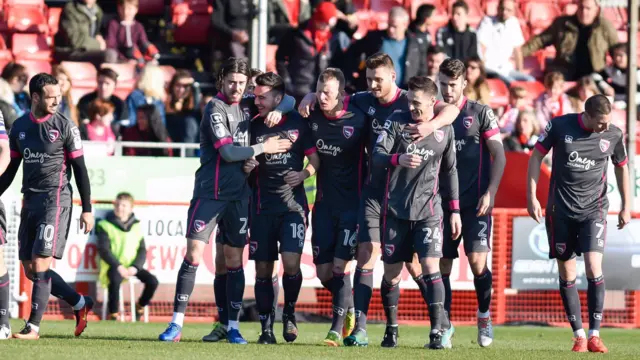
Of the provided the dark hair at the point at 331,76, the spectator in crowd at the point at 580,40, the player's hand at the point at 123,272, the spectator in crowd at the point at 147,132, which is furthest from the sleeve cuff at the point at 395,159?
the spectator in crowd at the point at 580,40

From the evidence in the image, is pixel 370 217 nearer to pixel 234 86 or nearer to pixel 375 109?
pixel 375 109

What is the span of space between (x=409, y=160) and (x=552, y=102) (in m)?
8.79

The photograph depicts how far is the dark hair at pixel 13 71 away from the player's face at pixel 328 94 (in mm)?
6754

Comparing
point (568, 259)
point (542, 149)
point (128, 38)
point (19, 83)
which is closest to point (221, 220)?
point (542, 149)

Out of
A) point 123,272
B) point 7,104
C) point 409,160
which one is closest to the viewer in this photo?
point 409,160

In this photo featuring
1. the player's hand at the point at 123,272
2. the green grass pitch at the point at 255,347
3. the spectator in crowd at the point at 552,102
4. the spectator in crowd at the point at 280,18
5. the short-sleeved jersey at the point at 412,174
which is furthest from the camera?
the spectator in crowd at the point at 280,18

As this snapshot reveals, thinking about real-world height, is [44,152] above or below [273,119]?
below

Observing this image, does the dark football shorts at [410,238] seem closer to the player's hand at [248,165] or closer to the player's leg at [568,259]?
the player's hand at [248,165]

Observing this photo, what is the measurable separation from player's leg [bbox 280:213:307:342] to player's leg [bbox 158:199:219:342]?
2.03 ft

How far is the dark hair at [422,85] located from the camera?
428 inches

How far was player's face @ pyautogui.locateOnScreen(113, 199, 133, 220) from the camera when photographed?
15.1m

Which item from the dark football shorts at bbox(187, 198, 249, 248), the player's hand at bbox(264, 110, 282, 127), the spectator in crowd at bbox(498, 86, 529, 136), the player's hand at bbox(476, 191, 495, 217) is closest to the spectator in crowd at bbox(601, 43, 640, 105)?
the spectator in crowd at bbox(498, 86, 529, 136)

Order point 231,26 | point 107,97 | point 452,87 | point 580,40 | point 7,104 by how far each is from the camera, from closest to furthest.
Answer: point 452,87
point 7,104
point 107,97
point 231,26
point 580,40

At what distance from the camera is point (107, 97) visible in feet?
57.2
